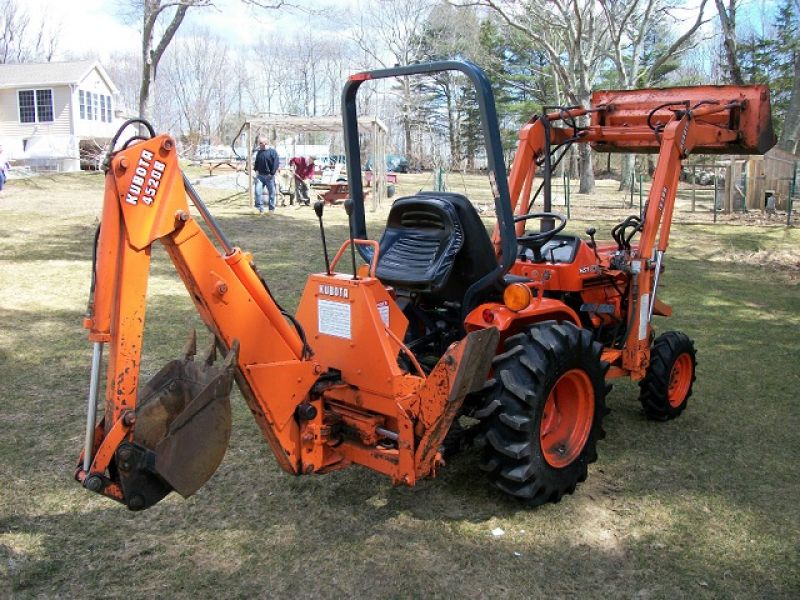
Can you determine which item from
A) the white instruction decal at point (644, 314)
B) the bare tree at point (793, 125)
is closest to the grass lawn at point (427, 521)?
the white instruction decal at point (644, 314)

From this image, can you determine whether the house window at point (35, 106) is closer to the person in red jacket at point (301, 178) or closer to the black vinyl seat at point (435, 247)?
the person in red jacket at point (301, 178)

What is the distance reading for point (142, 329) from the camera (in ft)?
9.70

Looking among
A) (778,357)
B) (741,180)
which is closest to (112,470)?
(778,357)

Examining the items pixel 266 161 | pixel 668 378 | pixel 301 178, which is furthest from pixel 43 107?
pixel 668 378

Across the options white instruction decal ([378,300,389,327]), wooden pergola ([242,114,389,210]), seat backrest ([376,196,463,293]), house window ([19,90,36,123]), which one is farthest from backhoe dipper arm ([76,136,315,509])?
house window ([19,90,36,123])

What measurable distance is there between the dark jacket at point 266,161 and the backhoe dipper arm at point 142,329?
14572 mm

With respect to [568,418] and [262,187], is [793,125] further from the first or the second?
[568,418]

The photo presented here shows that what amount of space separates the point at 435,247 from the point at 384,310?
458 millimetres

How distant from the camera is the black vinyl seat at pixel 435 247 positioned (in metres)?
3.77

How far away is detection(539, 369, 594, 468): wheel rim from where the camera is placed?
13.4 ft

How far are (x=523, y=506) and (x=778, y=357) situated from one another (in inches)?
160

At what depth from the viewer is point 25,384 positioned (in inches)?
225

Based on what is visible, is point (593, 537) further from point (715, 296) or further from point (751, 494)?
point (715, 296)

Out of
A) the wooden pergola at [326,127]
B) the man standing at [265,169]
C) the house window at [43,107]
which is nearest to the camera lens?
the man standing at [265,169]
